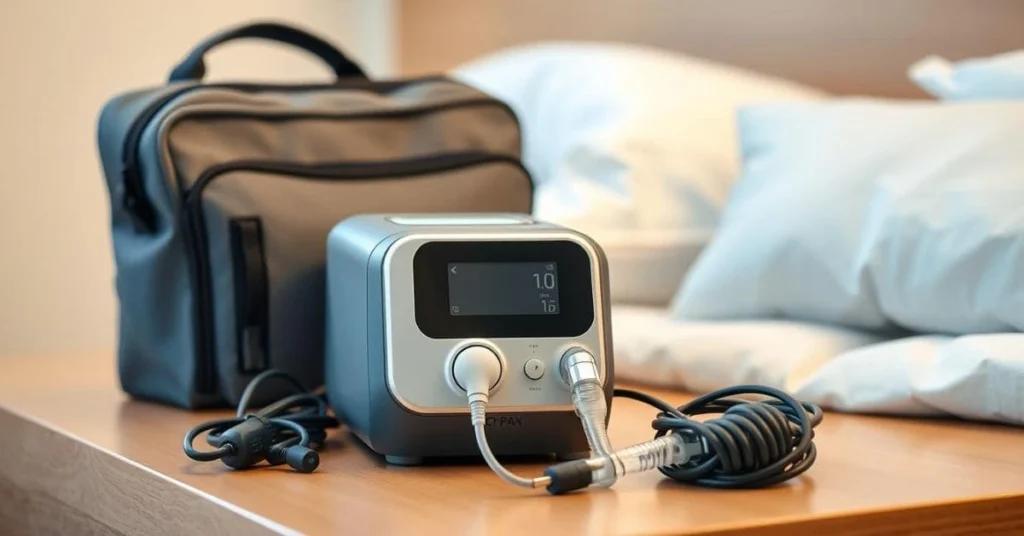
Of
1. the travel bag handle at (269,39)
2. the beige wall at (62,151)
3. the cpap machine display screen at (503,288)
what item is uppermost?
the travel bag handle at (269,39)

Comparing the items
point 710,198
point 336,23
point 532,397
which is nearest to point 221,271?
point 532,397

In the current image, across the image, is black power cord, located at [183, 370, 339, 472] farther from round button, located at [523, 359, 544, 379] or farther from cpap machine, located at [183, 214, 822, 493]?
round button, located at [523, 359, 544, 379]

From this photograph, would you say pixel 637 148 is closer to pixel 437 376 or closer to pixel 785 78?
pixel 785 78

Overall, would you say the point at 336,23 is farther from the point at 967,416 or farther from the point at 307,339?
the point at 967,416

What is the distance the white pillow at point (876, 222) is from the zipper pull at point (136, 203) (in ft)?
1.53

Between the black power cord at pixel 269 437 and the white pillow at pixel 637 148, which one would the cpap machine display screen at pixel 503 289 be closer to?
the black power cord at pixel 269 437

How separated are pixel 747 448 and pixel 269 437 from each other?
285 millimetres

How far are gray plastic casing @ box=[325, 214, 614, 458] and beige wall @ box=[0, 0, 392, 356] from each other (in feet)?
2.82

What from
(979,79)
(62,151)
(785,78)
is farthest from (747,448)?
(62,151)

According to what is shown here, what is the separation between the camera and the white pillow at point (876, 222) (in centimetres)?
86

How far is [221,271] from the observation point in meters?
0.91

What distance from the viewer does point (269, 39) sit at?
111 centimetres

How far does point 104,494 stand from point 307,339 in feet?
0.68

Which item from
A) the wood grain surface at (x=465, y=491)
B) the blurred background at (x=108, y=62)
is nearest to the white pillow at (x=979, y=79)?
the blurred background at (x=108, y=62)
